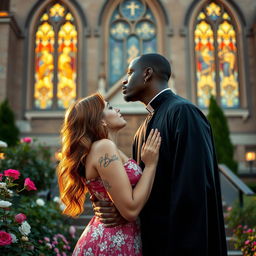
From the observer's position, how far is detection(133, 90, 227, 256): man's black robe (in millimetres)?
1667

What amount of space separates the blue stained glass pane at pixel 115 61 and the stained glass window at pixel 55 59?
5.14 ft

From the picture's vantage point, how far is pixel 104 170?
6.31 ft

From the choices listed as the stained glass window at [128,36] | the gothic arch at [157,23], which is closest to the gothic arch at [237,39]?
the gothic arch at [157,23]

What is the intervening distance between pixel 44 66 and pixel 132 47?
394 centimetres

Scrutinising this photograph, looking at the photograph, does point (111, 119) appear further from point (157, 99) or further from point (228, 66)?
point (228, 66)

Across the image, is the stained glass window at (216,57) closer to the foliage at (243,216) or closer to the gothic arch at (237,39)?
the gothic arch at (237,39)

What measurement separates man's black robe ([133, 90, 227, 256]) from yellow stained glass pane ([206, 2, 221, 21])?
47.4 feet

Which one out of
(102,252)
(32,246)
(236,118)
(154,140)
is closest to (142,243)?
(102,252)

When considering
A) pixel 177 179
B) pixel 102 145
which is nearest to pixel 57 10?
pixel 102 145

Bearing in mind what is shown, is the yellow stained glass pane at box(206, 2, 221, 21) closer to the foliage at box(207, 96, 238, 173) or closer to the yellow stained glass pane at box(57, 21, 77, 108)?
the foliage at box(207, 96, 238, 173)

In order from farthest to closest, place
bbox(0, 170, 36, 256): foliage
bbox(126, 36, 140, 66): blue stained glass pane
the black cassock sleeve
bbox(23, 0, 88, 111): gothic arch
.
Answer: bbox(126, 36, 140, 66): blue stained glass pane < bbox(23, 0, 88, 111): gothic arch < bbox(0, 170, 36, 256): foliage < the black cassock sleeve

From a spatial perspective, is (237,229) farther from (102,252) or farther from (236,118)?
(236,118)

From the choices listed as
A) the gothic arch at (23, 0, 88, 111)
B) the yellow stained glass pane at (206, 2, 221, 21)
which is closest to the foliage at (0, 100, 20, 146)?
the gothic arch at (23, 0, 88, 111)

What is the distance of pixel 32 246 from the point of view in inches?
126
